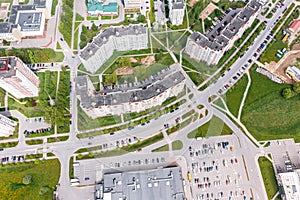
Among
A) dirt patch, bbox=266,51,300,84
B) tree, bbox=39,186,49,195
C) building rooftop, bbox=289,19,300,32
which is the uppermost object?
building rooftop, bbox=289,19,300,32

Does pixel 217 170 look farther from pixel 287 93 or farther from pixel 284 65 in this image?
pixel 284 65

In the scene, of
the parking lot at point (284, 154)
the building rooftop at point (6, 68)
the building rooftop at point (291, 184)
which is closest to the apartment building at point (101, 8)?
the building rooftop at point (6, 68)

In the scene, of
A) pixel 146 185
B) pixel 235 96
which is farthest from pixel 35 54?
pixel 235 96

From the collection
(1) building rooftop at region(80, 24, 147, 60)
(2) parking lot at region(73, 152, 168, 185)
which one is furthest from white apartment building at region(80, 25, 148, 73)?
(2) parking lot at region(73, 152, 168, 185)

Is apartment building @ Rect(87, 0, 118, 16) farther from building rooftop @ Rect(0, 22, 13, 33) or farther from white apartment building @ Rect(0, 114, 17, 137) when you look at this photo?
white apartment building @ Rect(0, 114, 17, 137)

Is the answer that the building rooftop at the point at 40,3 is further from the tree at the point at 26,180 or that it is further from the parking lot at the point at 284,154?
the parking lot at the point at 284,154

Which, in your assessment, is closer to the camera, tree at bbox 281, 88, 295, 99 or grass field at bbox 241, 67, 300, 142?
grass field at bbox 241, 67, 300, 142
